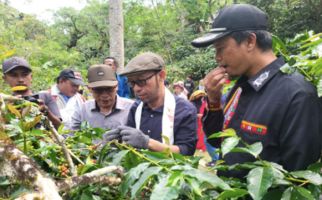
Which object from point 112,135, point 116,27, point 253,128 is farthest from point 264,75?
point 116,27

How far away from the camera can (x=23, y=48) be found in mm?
12031

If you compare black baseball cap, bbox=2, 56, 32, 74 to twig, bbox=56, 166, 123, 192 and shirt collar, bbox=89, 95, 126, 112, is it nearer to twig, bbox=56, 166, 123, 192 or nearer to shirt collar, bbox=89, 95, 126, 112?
shirt collar, bbox=89, 95, 126, 112

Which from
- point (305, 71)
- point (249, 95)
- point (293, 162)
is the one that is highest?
point (305, 71)

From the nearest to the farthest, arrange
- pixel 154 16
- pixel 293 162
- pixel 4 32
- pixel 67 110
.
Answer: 1. pixel 293 162
2. pixel 67 110
3. pixel 4 32
4. pixel 154 16

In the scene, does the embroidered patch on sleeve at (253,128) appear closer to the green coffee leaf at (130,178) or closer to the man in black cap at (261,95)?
the man in black cap at (261,95)

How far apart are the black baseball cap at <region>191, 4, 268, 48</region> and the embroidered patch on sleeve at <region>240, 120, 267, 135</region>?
443mm

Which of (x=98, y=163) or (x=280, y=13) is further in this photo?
(x=280, y=13)

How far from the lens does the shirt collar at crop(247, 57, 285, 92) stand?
1917 mm

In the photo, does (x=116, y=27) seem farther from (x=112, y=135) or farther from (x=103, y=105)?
(x=112, y=135)

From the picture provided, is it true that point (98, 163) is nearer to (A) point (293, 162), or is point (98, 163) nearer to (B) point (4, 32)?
(A) point (293, 162)

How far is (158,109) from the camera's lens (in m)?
2.77

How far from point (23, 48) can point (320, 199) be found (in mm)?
11705

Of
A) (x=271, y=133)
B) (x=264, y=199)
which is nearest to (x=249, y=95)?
(x=271, y=133)

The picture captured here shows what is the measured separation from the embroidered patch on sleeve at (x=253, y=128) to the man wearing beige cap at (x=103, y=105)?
1.53 meters
